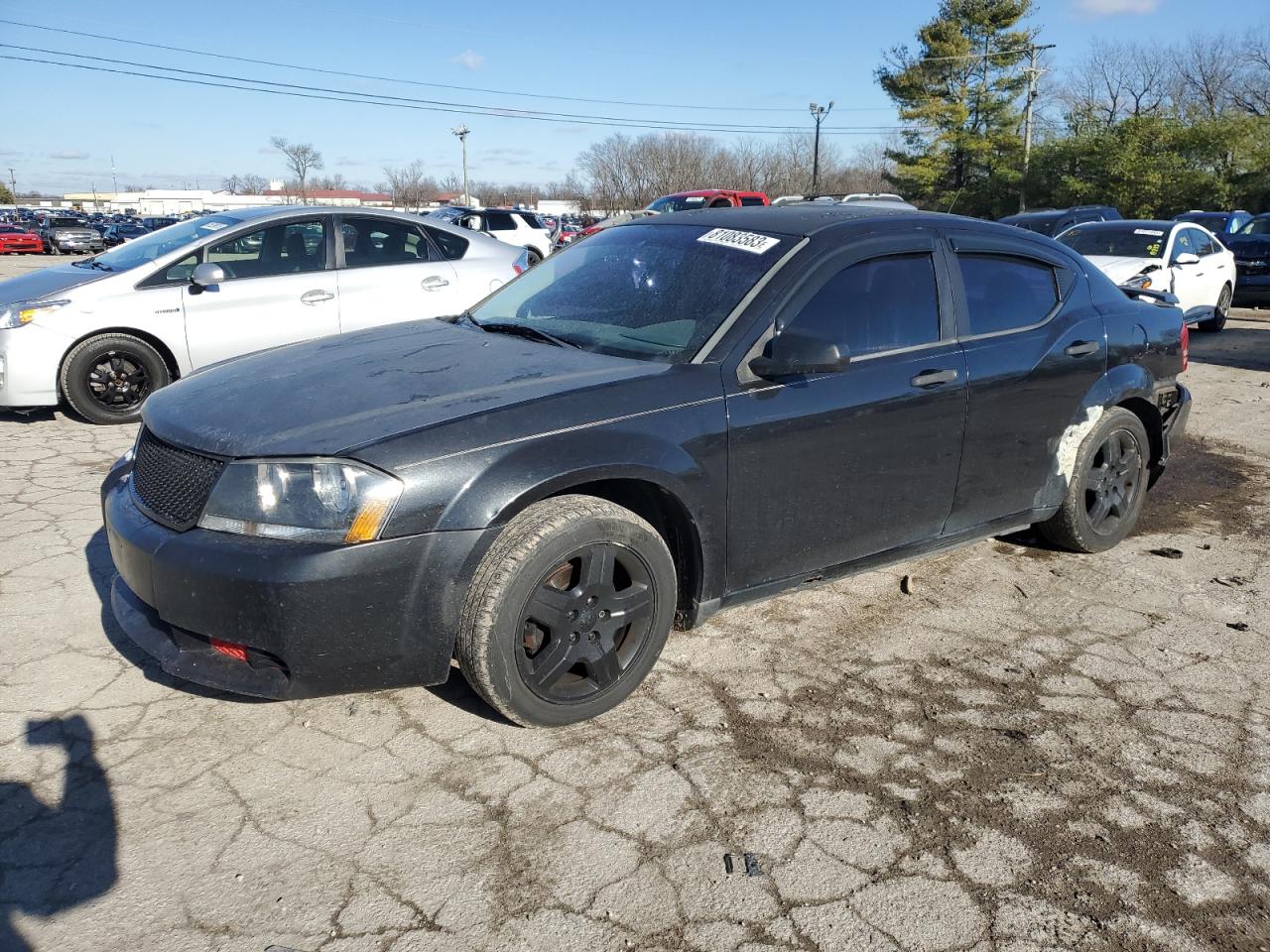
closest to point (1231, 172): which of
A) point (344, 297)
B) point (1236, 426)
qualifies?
point (1236, 426)

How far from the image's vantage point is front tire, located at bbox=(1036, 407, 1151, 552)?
4559 millimetres

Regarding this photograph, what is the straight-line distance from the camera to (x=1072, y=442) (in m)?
4.45

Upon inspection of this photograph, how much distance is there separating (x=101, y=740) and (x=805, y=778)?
2.18 meters

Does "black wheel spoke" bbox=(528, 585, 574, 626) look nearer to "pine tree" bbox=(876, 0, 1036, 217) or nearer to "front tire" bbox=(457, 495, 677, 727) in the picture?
"front tire" bbox=(457, 495, 677, 727)

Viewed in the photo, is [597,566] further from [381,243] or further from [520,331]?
[381,243]

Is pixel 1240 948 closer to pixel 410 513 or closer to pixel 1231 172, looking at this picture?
pixel 410 513

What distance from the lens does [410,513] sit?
275 centimetres

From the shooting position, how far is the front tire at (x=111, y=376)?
22.7ft

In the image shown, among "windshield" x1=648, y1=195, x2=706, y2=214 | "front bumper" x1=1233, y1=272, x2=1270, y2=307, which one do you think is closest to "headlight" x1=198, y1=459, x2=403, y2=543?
"front bumper" x1=1233, y1=272, x2=1270, y2=307

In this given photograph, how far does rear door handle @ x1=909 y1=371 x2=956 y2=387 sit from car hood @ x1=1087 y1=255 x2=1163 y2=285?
28.8 ft

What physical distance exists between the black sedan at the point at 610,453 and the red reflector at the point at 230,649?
0.8 inches

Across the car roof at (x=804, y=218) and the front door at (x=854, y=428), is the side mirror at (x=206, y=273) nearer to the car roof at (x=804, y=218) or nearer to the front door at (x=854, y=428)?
the car roof at (x=804, y=218)

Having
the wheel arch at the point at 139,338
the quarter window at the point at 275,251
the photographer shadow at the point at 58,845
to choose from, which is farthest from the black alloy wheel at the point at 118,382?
the photographer shadow at the point at 58,845

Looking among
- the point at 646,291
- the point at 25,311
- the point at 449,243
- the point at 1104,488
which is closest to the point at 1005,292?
the point at 1104,488
